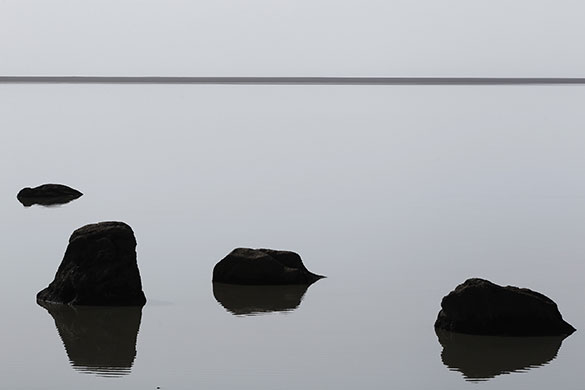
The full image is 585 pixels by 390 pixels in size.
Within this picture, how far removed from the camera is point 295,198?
1567 inches

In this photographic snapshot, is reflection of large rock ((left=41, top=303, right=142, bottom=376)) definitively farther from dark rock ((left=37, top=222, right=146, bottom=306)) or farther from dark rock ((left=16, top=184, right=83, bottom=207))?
dark rock ((left=16, top=184, right=83, bottom=207))

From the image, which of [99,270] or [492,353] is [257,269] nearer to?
[99,270]

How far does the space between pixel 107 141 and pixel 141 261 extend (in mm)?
48080

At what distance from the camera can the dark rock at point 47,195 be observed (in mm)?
38625

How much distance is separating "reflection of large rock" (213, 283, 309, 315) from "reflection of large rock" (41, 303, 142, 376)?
162 centimetres

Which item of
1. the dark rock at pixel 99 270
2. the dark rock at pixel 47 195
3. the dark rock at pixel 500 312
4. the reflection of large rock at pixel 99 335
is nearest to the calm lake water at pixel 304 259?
the reflection of large rock at pixel 99 335

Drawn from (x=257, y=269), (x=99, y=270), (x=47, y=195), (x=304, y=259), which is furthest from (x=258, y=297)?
(x=47, y=195)

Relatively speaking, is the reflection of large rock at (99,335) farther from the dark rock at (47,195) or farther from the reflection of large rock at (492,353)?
the dark rock at (47,195)

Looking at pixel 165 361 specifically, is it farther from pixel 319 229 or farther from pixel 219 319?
pixel 319 229

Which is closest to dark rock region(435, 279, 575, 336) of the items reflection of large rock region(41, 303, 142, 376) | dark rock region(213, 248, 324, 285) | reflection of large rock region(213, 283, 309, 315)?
reflection of large rock region(213, 283, 309, 315)

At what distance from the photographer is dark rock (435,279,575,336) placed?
18.7m

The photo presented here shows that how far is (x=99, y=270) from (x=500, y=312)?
20.6 feet

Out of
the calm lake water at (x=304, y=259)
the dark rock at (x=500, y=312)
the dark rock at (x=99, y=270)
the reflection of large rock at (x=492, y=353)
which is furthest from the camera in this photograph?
the dark rock at (x=99, y=270)

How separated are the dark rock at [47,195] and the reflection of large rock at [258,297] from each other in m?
16.5
